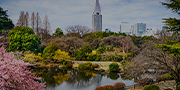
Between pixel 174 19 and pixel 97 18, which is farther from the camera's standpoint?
pixel 97 18

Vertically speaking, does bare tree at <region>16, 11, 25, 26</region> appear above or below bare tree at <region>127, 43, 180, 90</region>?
above

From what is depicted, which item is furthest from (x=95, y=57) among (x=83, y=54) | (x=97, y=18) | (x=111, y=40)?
(x=97, y=18)

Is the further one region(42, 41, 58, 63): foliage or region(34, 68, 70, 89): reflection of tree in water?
region(42, 41, 58, 63): foliage

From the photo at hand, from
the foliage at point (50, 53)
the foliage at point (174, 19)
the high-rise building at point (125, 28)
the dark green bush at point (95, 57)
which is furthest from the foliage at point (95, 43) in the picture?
the high-rise building at point (125, 28)

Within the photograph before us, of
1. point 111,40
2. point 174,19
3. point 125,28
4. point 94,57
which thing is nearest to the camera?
point 174,19

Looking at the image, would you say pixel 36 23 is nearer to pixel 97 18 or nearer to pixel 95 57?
pixel 95 57

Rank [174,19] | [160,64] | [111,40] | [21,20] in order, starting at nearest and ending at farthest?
[174,19] < [160,64] < [111,40] < [21,20]

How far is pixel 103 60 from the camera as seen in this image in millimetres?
31328

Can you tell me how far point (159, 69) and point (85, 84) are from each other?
→ 360 inches

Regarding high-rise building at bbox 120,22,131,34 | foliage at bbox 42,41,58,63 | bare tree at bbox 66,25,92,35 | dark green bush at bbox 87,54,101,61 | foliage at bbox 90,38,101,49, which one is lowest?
dark green bush at bbox 87,54,101,61

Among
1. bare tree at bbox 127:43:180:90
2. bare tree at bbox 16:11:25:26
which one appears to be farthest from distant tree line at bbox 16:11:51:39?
bare tree at bbox 127:43:180:90

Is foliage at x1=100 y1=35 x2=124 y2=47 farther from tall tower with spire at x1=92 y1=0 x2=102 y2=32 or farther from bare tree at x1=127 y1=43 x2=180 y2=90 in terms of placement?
tall tower with spire at x1=92 y1=0 x2=102 y2=32

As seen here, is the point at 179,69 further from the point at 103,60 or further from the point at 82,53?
the point at 82,53

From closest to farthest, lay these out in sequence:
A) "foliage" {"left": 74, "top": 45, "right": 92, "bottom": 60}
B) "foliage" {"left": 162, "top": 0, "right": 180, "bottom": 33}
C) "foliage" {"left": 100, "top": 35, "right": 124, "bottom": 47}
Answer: "foliage" {"left": 162, "top": 0, "right": 180, "bottom": 33}
"foliage" {"left": 74, "top": 45, "right": 92, "bottom": 60}
"foliage" {"left": 100, "top": 35, "right": 124, "bottom": 47}
